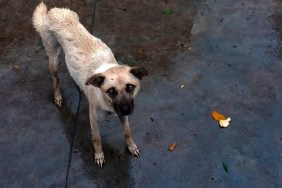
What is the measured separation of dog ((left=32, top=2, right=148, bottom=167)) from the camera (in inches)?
148

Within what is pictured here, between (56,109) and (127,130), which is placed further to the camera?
(56,109)

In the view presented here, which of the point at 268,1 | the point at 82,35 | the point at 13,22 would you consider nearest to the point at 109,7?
the point at 13,22

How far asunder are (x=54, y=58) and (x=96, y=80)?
1456 mm

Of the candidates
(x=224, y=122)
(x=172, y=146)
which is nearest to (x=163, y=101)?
(x=172, y=146)

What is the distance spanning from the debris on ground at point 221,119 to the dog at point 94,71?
1115 millimetres

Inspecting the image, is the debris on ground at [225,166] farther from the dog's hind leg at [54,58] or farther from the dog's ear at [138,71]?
the dog's hind leg at [54,58]

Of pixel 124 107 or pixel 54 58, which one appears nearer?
pixel 124 107

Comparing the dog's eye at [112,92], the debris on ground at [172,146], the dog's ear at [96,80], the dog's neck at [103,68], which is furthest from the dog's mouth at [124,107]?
the debris on ground at [172,146]

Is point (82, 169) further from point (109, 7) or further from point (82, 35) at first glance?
point (109, 7)

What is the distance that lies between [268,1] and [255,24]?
0.64m

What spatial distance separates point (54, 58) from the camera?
5.02 meters

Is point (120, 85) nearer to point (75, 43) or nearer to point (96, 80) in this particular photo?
point (96, 80)

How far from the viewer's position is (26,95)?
5379mm

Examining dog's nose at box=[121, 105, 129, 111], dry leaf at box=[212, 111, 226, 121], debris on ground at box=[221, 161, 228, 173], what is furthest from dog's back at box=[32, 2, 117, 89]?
debris on ground at box=[221, 161, 228, 173]
